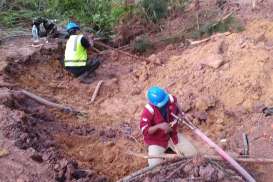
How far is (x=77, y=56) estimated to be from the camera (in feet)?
33.2

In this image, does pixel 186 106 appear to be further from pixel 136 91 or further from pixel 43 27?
pixel 43 27

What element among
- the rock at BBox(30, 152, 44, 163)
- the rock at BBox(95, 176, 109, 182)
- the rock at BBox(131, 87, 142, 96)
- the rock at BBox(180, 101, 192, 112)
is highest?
the rock at BBox(30, 152, 44, 163)

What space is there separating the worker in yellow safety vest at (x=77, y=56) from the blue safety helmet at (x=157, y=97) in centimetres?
405

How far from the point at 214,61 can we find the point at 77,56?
2.92m

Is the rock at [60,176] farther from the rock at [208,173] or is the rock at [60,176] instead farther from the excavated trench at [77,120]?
the rock at [208,173]

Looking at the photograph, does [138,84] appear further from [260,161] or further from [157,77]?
[260,161]

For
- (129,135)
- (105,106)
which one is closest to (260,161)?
(129,135)

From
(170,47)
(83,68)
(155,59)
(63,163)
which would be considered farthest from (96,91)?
(63,163)

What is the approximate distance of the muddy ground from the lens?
6.41 meters

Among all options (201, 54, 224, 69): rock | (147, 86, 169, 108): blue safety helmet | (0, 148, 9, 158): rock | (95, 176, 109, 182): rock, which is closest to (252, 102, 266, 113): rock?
(201, 54, 224, 69): rock

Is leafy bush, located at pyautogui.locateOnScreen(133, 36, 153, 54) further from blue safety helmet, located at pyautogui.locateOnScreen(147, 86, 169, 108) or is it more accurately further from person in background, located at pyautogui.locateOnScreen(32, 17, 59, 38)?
blue safety helmet, located at pyautogui.locateOnScreen(147, 86, 169, 108)

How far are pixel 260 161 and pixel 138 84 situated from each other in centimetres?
412

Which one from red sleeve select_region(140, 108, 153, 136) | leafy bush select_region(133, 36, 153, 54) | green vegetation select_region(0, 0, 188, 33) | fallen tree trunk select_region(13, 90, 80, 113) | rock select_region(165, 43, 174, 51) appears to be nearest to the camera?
red sleeve select_region(140, 108, 153, 136)

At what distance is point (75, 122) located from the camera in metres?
8.45
